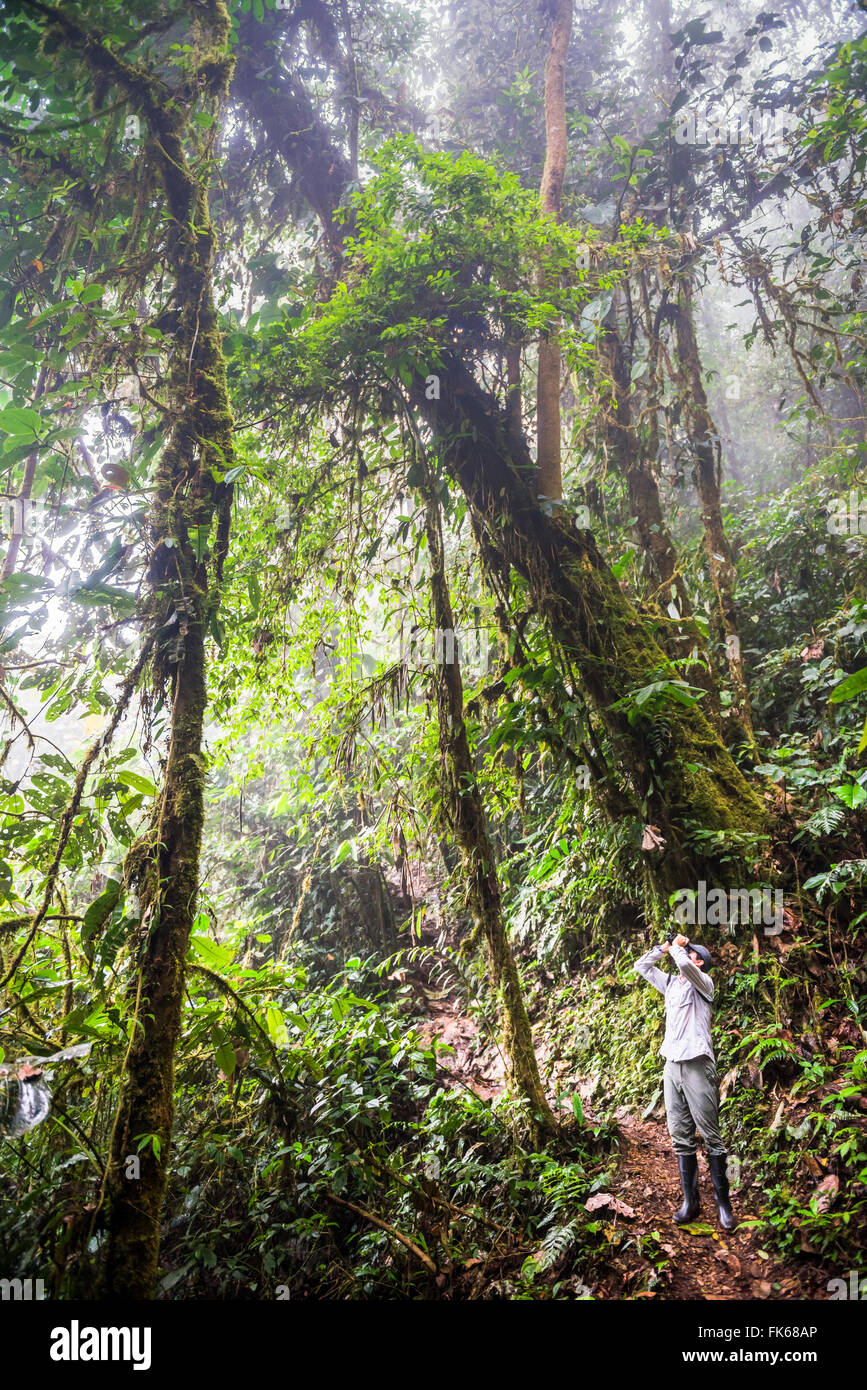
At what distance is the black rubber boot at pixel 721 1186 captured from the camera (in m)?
3.83

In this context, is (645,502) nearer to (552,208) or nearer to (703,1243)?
(552,208)

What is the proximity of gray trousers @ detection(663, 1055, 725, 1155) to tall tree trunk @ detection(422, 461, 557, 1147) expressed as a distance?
2.82ft

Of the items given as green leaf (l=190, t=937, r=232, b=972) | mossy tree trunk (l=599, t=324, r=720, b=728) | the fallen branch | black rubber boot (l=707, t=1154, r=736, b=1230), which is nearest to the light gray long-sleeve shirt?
black rubber boot (l=707, t=1154, r=736, b=1230)

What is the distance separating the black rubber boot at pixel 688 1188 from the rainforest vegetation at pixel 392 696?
14 cm

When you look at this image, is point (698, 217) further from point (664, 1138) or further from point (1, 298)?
point (664, 1138)

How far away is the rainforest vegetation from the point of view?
3229 millimetres

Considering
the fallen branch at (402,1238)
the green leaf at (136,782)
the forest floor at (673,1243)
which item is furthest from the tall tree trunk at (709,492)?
the green leaf at (136,782)

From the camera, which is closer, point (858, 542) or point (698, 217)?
point (858, 542)

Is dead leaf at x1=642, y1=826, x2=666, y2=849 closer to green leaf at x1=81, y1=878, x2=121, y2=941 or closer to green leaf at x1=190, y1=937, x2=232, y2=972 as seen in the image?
green leaf at x1=190, y1=937, x2=232, y2=972

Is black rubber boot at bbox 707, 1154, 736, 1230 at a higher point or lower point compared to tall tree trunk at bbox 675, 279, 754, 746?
lower

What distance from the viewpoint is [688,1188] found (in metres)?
4.07

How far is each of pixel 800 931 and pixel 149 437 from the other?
5.25m

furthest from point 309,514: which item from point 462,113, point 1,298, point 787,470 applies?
point 787,470

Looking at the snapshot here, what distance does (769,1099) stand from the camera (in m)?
4.25
